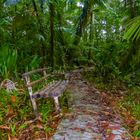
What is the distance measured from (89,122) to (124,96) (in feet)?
10.0

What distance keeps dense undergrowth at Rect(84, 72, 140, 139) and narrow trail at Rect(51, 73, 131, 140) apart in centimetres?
26

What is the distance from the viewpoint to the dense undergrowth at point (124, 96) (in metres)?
5.51

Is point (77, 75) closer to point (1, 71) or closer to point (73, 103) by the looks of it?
point (1, 71)

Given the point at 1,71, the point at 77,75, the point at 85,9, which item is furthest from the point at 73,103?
the point at 85,9

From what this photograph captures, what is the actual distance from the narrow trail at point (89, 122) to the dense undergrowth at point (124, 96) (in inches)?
10.2

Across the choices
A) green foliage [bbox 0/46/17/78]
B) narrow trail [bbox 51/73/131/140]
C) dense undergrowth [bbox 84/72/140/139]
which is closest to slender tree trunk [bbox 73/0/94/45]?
dense undergrowth [bbox 84/72/140/139]

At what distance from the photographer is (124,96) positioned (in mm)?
7707

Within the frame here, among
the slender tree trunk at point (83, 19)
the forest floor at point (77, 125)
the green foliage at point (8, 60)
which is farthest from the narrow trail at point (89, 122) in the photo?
the slender tree trunk at point (83, 19)

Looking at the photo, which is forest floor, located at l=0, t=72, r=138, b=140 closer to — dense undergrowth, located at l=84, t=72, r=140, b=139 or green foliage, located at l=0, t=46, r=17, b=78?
dense undergrowth, located at l=84, t=72, r=140, b=139

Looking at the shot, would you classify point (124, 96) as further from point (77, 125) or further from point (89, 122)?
point (77, 125)

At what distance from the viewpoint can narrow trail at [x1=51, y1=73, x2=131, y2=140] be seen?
4.25m

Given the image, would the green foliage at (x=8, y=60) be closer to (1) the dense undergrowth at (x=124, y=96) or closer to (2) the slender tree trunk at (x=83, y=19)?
(1) the dense undergrowth at (x=124, y=96)

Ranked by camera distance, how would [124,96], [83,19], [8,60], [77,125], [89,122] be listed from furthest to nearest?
1. [83,19]
2. [124,96]
3. [8,60]
4. [89,122]
5. [77,125]

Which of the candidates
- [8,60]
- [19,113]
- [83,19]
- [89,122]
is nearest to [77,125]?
[89,122]
